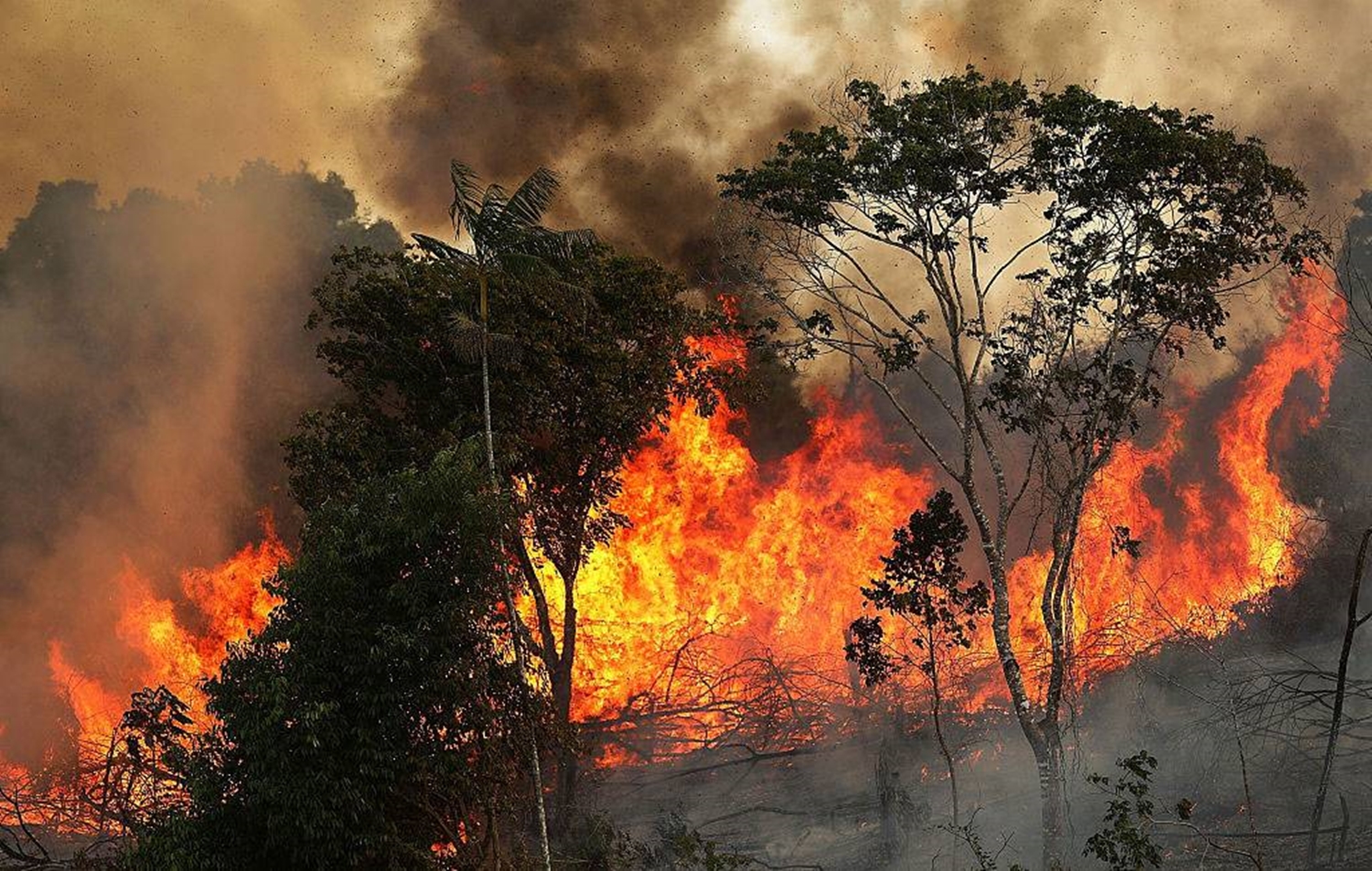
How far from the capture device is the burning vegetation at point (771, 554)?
1753 cm

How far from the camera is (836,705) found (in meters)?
28.1

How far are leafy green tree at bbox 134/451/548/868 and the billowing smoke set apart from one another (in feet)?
56.1

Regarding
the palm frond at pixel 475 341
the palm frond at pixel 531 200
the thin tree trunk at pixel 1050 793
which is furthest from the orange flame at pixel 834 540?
the palm frond at pixel 531 200

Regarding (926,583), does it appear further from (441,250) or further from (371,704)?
(371,704)

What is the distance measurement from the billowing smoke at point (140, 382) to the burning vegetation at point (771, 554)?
0.75ft

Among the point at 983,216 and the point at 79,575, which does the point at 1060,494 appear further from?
the point at 79,575

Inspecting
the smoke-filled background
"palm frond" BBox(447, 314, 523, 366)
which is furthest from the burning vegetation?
the smoke-filled background

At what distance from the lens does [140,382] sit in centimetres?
3438

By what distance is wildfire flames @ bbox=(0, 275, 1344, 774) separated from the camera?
30828mm

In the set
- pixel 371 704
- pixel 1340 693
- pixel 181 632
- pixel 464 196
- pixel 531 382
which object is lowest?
pixel 1340 693

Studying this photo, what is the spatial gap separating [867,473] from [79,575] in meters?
20.4

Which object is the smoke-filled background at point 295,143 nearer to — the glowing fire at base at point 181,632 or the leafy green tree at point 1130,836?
the glowing fire at base at point 181,632

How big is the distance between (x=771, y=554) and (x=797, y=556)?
646mm

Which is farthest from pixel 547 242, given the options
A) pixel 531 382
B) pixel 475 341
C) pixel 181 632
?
pixel 181 632
